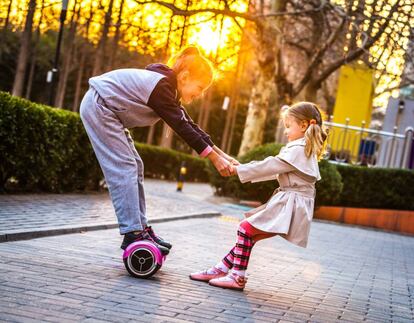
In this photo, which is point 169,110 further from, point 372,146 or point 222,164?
point 372,146

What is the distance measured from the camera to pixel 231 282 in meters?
5.33

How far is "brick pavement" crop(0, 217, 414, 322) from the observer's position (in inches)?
159

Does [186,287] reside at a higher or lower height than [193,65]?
lower

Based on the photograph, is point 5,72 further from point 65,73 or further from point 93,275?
point 93,275

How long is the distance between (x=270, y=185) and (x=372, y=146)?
4.24 meters

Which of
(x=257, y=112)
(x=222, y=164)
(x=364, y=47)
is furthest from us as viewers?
(x=257, y=112)

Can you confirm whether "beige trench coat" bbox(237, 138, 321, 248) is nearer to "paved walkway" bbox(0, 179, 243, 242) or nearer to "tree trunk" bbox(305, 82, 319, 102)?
"paved walkway" bbox(0, 179, 243, 242)

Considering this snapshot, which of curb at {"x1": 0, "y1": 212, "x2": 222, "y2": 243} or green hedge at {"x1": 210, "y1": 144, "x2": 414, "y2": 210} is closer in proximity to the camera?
curb at {"x1": 0, "y1": 212, "x2": 222, "y2": 243}

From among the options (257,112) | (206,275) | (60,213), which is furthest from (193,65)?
(257,112)

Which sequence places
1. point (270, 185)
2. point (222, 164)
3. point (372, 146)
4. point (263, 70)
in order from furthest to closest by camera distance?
point (263, 70) → point (372, 146) → point (270, 185) → point (222, 164)

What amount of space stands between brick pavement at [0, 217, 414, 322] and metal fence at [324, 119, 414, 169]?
9.41m

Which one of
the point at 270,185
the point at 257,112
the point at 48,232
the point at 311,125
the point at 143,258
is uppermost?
the point at 257,112

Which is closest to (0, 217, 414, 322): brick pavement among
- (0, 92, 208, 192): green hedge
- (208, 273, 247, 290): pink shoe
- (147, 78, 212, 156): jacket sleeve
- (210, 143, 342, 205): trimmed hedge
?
(208, 273, 247, 290): pink shoe

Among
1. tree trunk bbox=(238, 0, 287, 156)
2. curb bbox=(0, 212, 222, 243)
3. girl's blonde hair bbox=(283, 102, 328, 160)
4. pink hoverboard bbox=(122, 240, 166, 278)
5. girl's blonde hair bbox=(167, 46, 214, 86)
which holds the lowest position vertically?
curb bbox=(0, 212, 222, 243)
